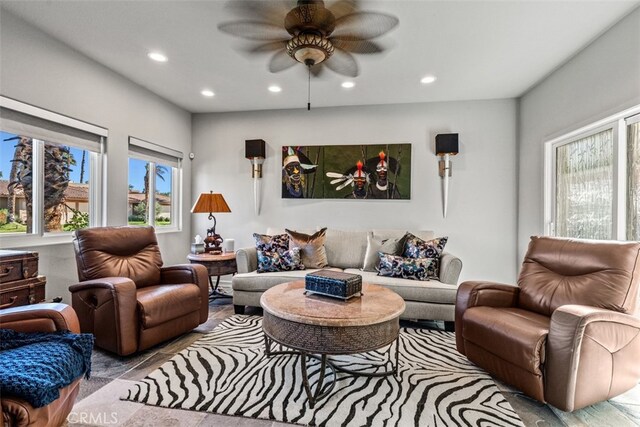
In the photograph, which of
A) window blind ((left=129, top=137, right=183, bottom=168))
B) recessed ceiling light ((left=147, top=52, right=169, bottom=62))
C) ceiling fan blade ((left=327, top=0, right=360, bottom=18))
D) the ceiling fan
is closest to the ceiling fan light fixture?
the ceiling fan

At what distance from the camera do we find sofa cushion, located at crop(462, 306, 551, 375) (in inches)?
67.4

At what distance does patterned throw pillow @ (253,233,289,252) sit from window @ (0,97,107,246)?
1652mm

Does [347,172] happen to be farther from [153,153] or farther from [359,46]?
[153,153]

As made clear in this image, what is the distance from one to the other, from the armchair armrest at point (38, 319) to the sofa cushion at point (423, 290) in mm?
2343

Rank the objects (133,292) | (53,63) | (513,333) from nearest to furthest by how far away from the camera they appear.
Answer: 1. (513,333)
2. (133,292)
3. (53,63)

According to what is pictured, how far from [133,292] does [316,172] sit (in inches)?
104

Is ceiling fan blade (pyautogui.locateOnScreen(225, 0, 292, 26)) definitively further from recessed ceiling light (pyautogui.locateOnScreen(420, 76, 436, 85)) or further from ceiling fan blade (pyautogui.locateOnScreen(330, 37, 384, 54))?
recessed ceiling light (pyautogui.locateOnScreen(420, 76, 436, 85))

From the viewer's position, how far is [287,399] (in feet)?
5.98

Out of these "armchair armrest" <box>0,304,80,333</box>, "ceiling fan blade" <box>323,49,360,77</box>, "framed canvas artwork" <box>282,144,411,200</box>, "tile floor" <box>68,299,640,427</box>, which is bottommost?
"tile floor" <box>68,299,640,427</box>

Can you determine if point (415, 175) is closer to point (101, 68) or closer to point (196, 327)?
point (196, 327)

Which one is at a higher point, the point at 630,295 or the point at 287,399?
the point at 630,295

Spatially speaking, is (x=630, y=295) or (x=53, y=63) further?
(x=53, y=63)

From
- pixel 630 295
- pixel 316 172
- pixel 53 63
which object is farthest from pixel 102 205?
pixel 630 295

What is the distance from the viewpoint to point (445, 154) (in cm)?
387
